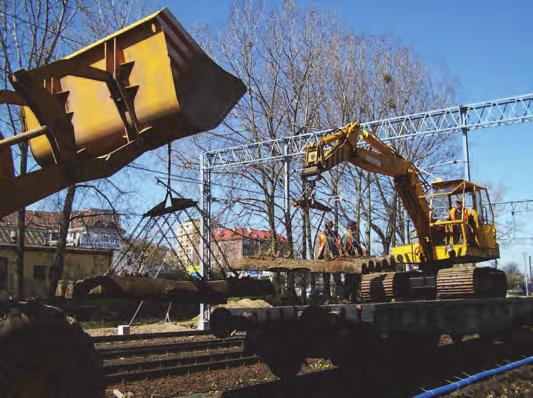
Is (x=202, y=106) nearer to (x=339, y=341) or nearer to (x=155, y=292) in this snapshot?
(x=155, y=292)

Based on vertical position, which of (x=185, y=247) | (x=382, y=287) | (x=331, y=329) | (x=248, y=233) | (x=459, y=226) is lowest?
(x=331, y=329)

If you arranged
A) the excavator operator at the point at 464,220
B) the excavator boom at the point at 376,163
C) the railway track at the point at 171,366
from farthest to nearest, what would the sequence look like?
1. the excavator operator at the point at 464,220
2. the excavator boom at the point at 376,163
3. the railway track at the point at 171,366

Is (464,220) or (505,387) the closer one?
(505,387)

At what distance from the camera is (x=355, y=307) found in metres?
7.48

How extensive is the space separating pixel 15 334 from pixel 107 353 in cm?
825

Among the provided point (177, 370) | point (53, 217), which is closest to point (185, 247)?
point (177, 370)

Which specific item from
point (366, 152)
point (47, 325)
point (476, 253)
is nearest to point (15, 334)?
point (47, 325)

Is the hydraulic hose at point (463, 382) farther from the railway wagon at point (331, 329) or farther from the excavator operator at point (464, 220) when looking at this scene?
the excavator operator at point (464, 220)

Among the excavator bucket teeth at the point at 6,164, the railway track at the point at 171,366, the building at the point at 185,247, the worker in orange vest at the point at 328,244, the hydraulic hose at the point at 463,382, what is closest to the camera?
the excavator bucket teeth at the point at 6,164

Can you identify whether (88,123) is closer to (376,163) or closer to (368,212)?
(376,163)

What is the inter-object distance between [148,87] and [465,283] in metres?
9.21

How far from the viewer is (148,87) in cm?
462

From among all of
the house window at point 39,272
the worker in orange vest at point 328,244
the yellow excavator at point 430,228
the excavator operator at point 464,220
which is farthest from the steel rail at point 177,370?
the house window at point 39,272

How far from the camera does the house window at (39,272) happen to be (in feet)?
97.7
